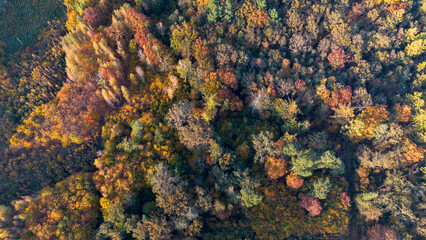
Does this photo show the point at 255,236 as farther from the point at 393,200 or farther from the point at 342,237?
the point at 393,200

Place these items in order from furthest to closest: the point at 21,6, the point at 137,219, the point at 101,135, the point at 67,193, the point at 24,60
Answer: the point at 21,6
the point at 24,60
the point at 101,135
the point at 67,193
the point at 137,219

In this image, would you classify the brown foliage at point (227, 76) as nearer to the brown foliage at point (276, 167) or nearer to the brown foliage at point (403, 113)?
the brown foliage at point (276, 167)

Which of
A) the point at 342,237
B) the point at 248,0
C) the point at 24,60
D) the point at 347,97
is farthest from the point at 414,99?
the point at 24,60

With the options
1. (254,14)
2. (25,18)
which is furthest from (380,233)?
(25,18)

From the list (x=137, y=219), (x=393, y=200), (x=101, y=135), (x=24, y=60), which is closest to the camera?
(x=137, y=219)

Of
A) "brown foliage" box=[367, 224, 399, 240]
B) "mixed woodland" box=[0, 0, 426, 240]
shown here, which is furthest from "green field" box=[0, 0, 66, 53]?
"brown foliage" box=[367, 224, 399, 240]

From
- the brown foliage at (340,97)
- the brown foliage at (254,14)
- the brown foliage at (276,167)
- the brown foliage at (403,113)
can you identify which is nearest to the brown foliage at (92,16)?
the brown foliage at (254,14)

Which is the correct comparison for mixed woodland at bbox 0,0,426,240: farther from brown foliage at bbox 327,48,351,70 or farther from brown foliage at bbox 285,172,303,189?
brown foliage at bbox 285,172,303,189

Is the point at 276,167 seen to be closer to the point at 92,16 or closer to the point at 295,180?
the point at 295,180
